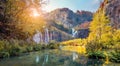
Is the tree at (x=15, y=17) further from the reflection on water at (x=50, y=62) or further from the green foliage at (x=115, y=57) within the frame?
the green foliage at (x=115, y=57)

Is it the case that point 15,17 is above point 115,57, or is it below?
above

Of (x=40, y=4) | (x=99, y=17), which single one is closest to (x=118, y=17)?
(x=99, y=17)

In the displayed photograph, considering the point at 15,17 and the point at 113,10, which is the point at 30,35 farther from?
the point at 113,10

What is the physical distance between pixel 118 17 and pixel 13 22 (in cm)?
8901

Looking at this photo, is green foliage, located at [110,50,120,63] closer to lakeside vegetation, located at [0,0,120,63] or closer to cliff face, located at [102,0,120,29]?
lakeside vegetation, located at [0,0,120,63]

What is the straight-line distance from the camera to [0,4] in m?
7.68

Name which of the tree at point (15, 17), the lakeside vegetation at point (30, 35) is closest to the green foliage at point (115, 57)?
the lakeside vegetation at point (30, 35)

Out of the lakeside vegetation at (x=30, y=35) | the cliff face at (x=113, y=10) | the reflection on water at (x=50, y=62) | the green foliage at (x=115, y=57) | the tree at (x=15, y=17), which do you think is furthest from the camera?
the cliff face at (x=113, y=10)

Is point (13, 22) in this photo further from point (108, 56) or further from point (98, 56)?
point (98, 56)

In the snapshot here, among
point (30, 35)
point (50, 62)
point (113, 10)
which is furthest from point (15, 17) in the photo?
point (113, 10)

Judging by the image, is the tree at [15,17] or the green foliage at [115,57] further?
the green foliage at [115,57]

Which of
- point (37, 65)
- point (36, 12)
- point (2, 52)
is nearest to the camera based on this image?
point (36, 12)

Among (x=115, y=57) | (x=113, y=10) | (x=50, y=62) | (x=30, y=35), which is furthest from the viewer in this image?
(x=113, y=10)

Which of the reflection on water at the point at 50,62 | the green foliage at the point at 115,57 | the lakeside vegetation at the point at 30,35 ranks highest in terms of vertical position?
the lakeside vegetation at the point at 30,35
